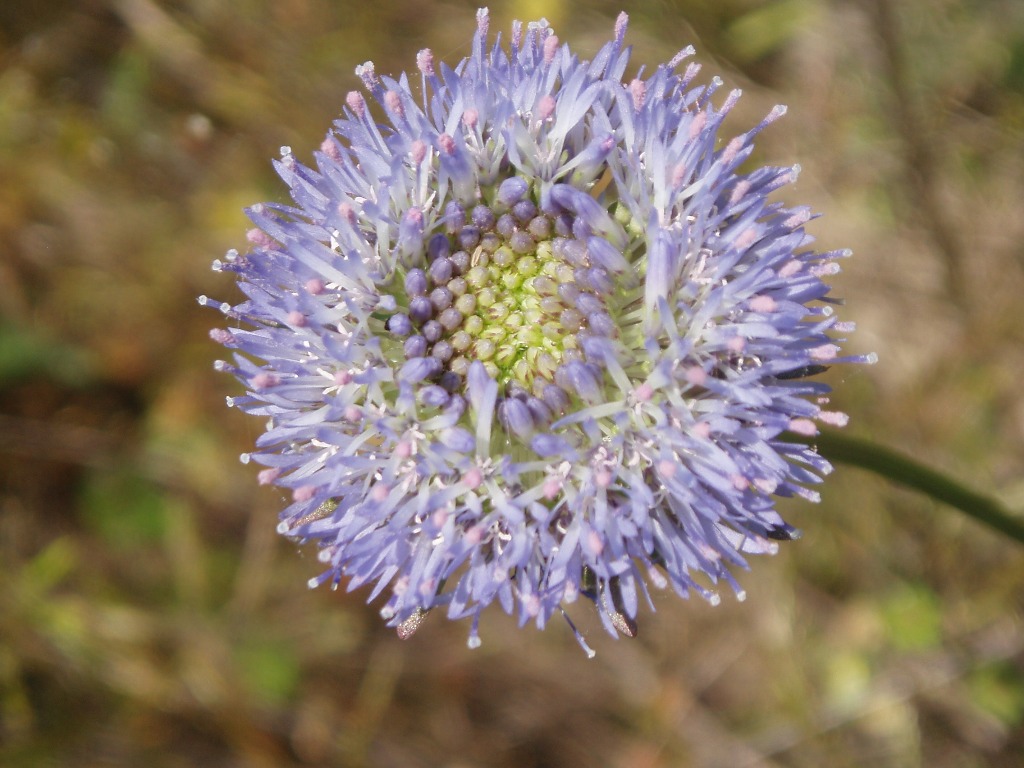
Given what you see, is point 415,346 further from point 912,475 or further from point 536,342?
point 912,475

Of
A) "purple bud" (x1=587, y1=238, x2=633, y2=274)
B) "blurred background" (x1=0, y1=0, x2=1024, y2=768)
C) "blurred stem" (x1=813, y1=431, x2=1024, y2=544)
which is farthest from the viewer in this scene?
"blurred background" (x1=0, y1=0, x2=1024, y2=768)

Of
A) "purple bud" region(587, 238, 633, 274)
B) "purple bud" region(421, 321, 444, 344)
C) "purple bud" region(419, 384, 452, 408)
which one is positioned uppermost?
"purple bud" region(587, 238, 633, 274)

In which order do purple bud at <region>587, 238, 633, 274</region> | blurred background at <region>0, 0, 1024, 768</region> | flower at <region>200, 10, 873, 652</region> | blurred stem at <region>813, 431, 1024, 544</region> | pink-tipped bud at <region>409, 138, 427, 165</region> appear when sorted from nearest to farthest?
flower at <region>200, 10, 873, 652</region> → purple bud at <region>587, 238, 633, 274</region> → pink-tipped bud at <region>409, 138, 427, 165</region> → blurred stem at <region>813, 431, 1024, 544</region> → blurred background at <region>0, 0, 1024, 768</region>

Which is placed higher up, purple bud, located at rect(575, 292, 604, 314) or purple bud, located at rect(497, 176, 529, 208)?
purple bud, located at rect(497, 176, 529, 208)

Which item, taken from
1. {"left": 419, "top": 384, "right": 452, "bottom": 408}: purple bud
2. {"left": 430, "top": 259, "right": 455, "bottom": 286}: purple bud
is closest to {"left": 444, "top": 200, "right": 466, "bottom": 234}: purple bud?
{"left": 430, "top": 259, "right": 455, "bottom": 286}: purple bud

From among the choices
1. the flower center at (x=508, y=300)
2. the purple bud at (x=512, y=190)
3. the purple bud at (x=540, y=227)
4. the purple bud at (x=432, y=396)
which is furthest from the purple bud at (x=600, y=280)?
the purple bud at (x=432, y=396)

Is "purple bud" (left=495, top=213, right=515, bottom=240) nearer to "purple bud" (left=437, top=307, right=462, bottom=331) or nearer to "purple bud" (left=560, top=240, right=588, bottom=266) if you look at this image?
"purple bud" (left=560, top=240, right=588, bottom=266)

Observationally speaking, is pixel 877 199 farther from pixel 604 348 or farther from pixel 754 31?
pixel 604 348

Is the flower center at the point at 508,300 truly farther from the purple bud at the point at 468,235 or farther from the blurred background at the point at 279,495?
A: the blurred background at the point at 279,495

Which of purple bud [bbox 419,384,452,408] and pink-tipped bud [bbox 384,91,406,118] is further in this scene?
pink-tipped bud [bbox 384,91,406,118]
